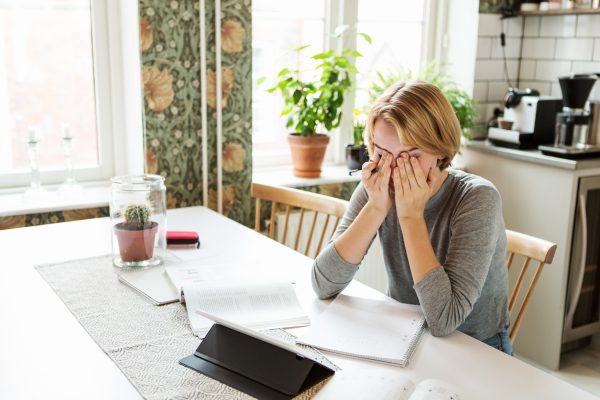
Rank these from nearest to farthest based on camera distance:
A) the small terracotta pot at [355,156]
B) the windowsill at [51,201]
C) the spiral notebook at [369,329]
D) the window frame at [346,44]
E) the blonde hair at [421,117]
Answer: the spiral notebook at [369,329] → the blonde hair at [421,117] → the windowsill at [51,201] → the small terracotta pot at [355,156] → the window frame at [346,44]

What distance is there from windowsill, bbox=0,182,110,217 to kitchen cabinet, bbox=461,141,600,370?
1.76 metres

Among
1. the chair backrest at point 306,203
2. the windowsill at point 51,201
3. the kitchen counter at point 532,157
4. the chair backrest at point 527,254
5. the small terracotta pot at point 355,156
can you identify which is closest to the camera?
the chair backrest at point 527,254

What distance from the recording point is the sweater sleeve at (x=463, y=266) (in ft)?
4.58

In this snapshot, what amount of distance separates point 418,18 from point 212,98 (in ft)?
4.48

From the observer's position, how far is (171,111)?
2.51 metres

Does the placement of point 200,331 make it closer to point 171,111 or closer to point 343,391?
Result: point 343,391

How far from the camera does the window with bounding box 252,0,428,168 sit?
298 centimetres

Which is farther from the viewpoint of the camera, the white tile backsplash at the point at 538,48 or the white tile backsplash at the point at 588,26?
the white tile backsplash at the point at 538,48

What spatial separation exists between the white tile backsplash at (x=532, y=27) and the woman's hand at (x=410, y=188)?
2235 mm

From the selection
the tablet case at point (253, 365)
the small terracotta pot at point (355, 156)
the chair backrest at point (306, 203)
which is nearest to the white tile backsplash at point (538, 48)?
the small terracotta pot at point (355, 156)

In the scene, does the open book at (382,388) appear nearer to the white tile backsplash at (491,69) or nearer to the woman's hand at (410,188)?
the woman's hand at (410,188)

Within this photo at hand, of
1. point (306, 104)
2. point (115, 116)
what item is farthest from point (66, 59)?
point (306, 104)

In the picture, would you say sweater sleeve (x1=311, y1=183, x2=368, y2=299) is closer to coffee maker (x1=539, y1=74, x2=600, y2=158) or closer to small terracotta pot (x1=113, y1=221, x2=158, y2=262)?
small terracotta pot (x1=113, y1=221, x2=158, y2=262)

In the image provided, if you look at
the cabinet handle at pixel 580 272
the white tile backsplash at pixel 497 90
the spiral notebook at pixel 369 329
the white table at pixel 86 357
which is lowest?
the cabinet handle at pixel 580 272
